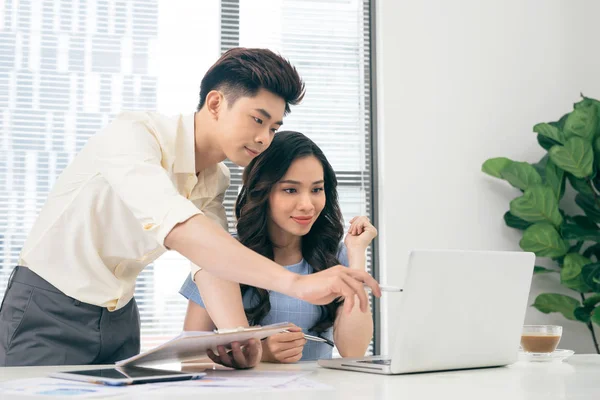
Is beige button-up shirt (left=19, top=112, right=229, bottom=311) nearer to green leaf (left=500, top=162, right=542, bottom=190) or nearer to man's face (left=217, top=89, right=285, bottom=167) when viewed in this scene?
man's face (left=217, top=89, right=285, bottom=167)

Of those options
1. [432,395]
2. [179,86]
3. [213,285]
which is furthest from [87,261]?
[179,86]

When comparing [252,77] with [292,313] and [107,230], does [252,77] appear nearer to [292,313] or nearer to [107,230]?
[107,230]

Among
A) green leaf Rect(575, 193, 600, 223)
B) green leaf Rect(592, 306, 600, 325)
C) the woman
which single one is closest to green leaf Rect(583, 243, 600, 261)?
green leaf Rect(575, 193, 600, 223)

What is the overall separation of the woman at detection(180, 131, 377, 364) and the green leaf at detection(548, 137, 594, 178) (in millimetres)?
1351

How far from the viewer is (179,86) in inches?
133

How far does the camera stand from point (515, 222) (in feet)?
10.8

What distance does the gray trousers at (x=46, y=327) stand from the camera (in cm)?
167

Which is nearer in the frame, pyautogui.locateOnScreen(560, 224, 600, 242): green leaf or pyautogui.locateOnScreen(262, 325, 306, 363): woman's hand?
pyautogui.locateOnScreen(262, 325, 306, 363): woman's hand

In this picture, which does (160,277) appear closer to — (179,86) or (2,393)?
(179,86)

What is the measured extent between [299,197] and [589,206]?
1.79m

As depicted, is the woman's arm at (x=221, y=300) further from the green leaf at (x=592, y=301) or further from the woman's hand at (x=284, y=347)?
the green leaf at (x=592, y=301)

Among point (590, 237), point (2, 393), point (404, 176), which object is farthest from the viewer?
point (404, 176)

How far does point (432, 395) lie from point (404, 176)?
99.2 inches

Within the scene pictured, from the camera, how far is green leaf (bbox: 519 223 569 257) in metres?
3.11
